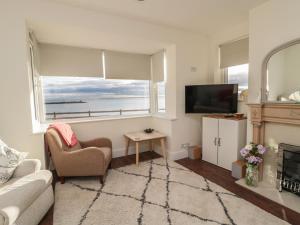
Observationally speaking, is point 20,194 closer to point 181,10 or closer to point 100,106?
point 100,106

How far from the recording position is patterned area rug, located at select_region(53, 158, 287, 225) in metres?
1.82

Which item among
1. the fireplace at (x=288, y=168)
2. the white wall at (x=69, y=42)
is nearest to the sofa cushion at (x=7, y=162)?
the white wall at (x=69, y=42)

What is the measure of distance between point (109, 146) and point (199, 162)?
179cm

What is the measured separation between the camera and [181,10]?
2645 mm

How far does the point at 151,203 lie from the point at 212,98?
2.09 metres

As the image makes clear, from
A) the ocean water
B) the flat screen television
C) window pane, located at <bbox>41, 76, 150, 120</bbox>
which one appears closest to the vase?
the flat screen television

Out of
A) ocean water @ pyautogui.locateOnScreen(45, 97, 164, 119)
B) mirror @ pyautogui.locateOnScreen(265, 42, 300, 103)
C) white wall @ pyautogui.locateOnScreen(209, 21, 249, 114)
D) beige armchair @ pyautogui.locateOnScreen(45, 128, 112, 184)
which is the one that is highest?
white wall @ pyautogui.locateOnScreen(209, 21, 249, 114)

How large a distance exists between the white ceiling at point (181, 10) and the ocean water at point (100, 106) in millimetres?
1742

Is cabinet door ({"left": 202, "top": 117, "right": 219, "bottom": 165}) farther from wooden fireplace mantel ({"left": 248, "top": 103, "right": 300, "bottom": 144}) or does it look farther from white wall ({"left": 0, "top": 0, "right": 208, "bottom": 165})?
wooden fireplace mantel ({"left": 248, "top": 103, "right": 300, "bottom": 144})

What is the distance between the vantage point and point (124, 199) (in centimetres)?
220

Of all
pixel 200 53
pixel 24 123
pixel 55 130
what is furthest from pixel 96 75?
pixel 200 53

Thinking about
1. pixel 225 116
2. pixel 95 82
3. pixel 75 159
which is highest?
pixel 95 82

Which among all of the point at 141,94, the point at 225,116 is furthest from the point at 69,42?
the point at 225,116

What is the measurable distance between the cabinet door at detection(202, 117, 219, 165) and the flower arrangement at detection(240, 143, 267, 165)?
2.35 feet
